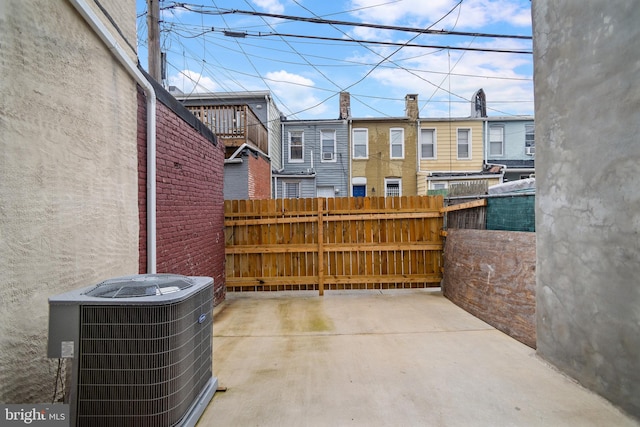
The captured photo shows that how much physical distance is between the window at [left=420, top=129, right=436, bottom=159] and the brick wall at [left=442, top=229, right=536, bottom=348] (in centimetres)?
1016

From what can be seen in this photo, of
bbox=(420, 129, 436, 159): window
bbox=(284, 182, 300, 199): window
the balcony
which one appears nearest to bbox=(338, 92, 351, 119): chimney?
bbox=(420, 129, 436, 159): window

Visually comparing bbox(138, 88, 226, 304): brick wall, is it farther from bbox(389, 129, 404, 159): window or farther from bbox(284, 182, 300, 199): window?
bbox(389, 129, 404, 159): window

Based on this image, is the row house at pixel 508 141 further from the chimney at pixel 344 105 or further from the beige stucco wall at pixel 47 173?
the beige stucco wall at pixel 47 173

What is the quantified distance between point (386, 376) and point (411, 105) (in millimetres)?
13994

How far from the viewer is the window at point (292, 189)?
14336 mm

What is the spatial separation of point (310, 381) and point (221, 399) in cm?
76

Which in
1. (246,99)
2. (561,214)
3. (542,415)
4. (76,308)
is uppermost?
(246,99)

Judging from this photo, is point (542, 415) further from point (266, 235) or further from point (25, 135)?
point (266, 235)

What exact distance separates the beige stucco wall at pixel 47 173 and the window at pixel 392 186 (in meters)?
12.9

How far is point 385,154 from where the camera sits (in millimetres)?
14750

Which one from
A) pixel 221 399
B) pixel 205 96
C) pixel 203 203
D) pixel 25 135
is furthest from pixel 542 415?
pixel 205 96

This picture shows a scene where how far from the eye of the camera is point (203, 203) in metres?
5.17

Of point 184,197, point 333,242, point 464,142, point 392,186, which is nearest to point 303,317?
point 333,242

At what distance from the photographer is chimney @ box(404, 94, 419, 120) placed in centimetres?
1488
